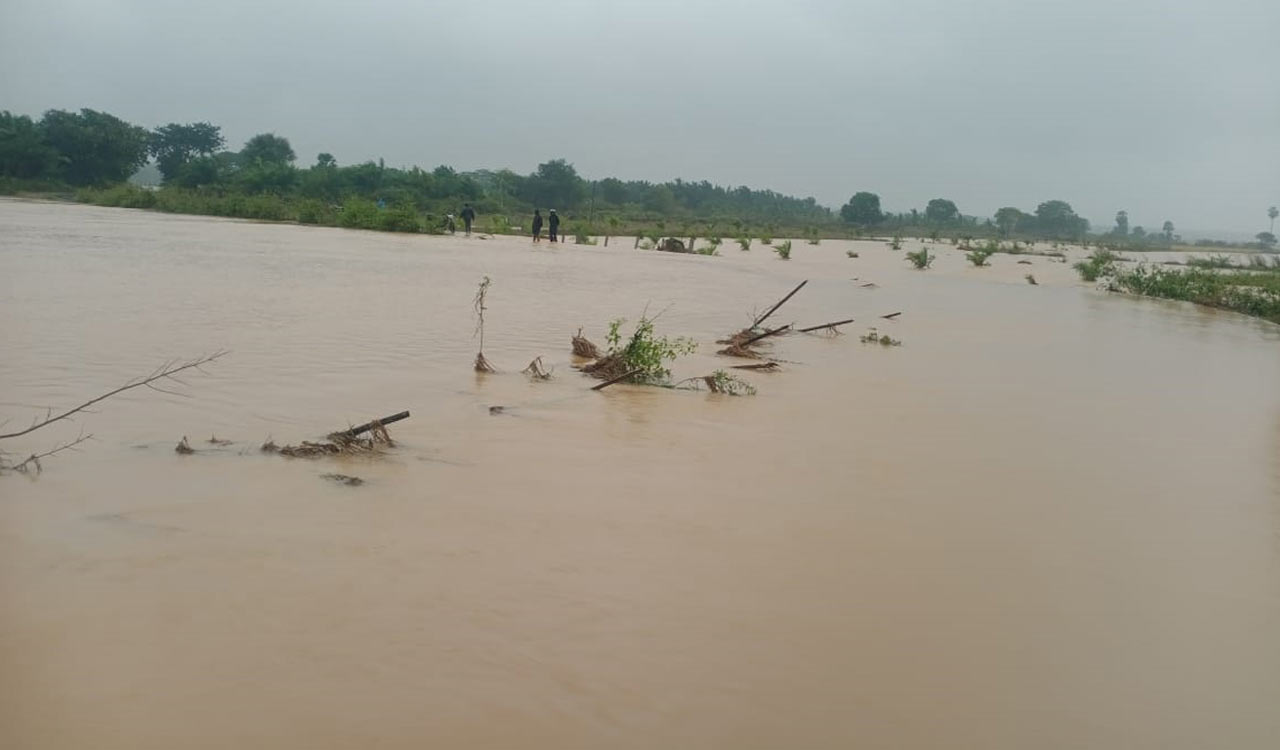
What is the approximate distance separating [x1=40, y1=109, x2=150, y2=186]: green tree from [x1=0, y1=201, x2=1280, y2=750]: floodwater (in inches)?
1758

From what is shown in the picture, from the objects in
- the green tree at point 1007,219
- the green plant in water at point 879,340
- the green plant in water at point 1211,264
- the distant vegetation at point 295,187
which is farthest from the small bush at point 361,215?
the green tree at point 1007,219

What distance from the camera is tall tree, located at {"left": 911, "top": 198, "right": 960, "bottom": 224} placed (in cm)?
10362

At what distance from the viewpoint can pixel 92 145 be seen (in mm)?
47031

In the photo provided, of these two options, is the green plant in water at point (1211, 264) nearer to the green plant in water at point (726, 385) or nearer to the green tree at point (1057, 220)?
the green plant in water at point (726, 385)

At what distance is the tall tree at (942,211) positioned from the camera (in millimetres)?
103625

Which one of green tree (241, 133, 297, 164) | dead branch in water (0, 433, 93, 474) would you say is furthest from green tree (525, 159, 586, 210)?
dead branch in water (0, 433, 93, 474)

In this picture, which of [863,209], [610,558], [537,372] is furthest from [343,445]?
[863,209]

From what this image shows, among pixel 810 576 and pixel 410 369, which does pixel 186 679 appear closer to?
pixel 810 576

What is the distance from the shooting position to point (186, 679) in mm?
2887

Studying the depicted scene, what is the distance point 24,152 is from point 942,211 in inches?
3532

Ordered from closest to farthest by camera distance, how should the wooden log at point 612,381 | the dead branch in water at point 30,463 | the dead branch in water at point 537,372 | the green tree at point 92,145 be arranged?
the dead branch in water at point 30,463, the wooden log at point 612,381, the dead branch in water at point 537,372, the green tree at point 92,145

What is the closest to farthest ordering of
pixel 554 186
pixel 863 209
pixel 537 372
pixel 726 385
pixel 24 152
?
pixel 537 372 → pixel 726 385 → pixel 24 152 → pixel 554 186 → pixel 863 209

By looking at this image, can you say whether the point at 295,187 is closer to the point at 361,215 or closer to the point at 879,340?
the point at 361,215

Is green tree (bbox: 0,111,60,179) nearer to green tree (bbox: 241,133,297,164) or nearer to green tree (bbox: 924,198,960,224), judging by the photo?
green tree (bbox: 241,133,297,164)
